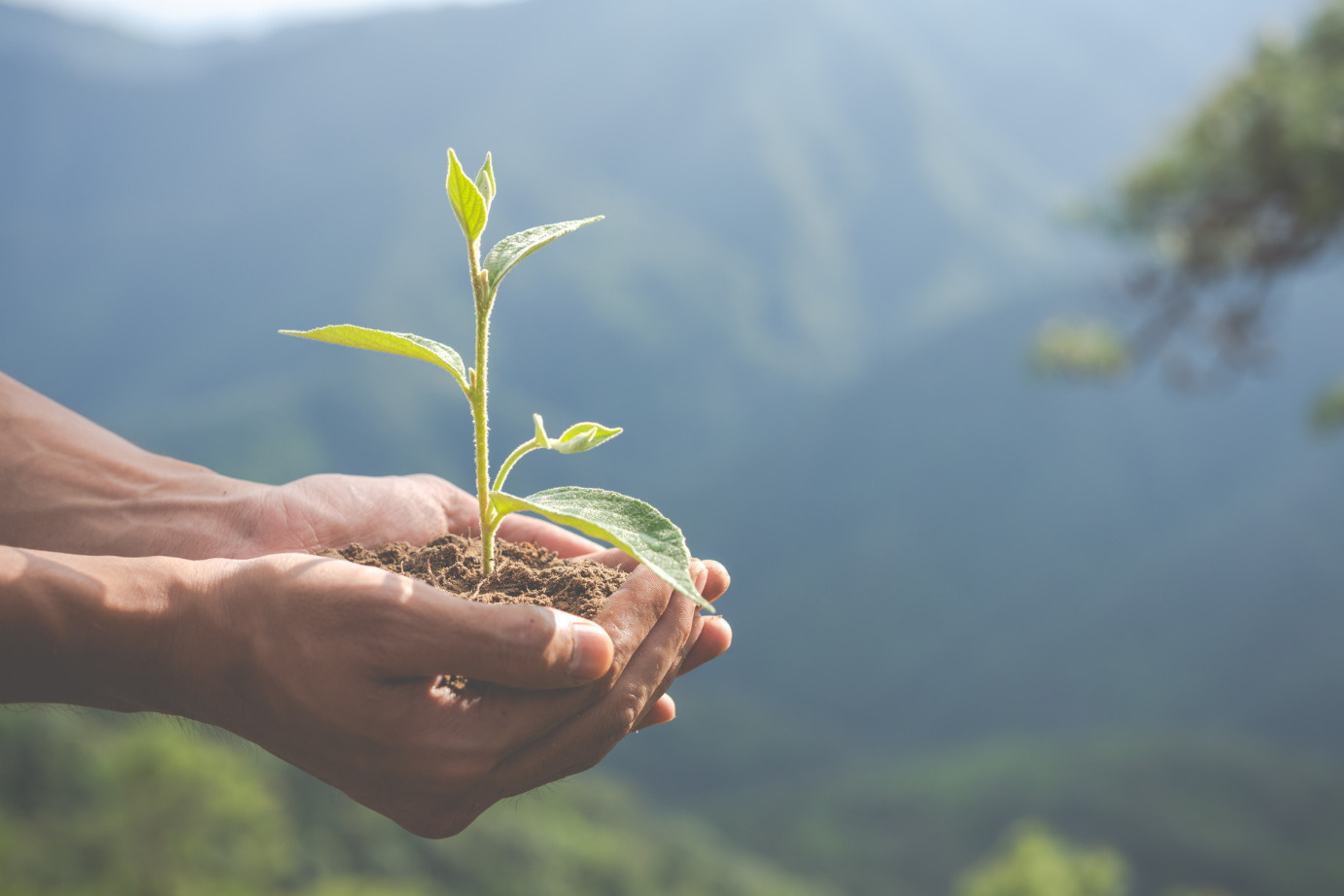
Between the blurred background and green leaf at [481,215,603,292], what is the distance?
1.46 meters

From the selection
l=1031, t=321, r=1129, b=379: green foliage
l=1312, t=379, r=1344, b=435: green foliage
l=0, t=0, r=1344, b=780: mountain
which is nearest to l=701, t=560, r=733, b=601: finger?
l=1031, t=321, r=1129, b=379: green foliage

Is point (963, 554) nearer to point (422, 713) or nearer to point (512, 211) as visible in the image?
point (512, 211)

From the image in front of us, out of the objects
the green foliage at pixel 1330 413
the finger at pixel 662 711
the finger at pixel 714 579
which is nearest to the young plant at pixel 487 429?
the finger at pixel 714 579

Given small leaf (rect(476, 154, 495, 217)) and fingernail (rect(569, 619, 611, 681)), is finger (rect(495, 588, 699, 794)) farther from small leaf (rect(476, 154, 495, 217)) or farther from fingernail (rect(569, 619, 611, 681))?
small leaf (rect(476, 154, 495, 217))

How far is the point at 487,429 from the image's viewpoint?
2.13 metres

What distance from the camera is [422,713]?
5.66 ft

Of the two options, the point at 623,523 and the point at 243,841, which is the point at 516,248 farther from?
the point at 243,841

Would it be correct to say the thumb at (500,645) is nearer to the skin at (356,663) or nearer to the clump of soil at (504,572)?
the skin at (356,663)

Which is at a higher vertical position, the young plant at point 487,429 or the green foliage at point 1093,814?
the green foliage at point 1093,814

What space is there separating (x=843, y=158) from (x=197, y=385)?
109m

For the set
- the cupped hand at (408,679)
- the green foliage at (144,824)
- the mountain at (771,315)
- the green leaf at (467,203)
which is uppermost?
the mountain at (771,315)

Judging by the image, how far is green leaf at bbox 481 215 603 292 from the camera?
6.57 ft

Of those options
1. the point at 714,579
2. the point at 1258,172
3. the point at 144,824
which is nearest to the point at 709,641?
the point at 714,579

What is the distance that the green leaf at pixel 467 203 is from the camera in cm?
195
